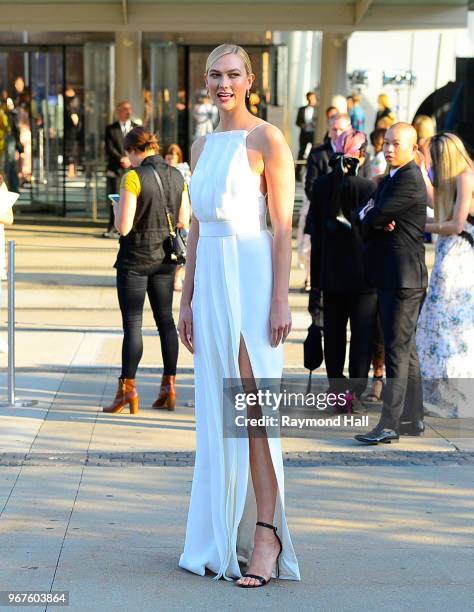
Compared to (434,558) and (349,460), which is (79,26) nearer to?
(349,460)

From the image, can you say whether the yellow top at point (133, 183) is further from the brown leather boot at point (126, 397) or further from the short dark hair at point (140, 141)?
the brown leather boot at point (126, 397)

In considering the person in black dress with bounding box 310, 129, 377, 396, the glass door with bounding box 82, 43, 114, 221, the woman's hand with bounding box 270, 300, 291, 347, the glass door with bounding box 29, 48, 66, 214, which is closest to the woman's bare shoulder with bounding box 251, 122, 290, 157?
the woman's hand with bounding box 270, 300, 291, 347

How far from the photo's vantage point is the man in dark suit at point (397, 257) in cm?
736

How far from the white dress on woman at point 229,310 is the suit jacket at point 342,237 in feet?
10.4

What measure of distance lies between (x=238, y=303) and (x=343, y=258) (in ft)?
→ 10.8

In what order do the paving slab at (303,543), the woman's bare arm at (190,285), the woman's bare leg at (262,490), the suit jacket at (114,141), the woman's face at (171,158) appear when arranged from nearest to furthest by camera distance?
the paving slab at (303,543) < the woman's bare leg at (262,490) < the woman's bare arm at (190,285) < the woman's face at (171,158) < the suit jacket at (114,141)

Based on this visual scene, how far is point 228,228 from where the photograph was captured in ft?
16.2

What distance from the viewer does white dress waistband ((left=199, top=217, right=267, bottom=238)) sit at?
4922 mm

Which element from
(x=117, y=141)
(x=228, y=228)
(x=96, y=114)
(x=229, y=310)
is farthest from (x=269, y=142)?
(x=96, y=114)

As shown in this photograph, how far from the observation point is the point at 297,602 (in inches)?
188

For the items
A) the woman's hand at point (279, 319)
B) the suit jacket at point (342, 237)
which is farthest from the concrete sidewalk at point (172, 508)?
the woman's hand at point (279, 319)

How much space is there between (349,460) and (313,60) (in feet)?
53.8

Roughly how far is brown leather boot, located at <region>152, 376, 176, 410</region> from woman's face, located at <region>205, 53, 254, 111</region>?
→ 3.60 m

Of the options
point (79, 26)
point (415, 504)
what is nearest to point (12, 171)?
point (79, 26)
